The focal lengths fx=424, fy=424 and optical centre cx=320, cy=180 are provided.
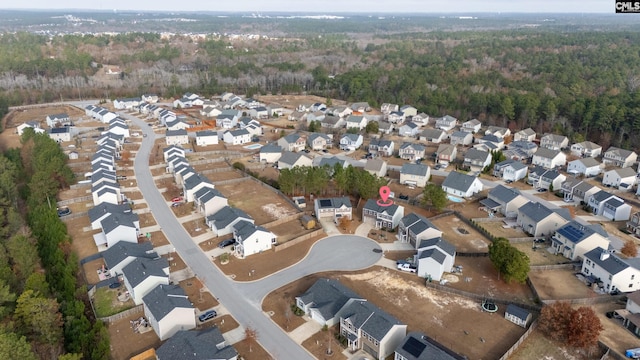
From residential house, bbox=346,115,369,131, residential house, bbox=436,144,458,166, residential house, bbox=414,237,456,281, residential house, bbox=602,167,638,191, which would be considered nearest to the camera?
residential house, bbox=414,237,456,281

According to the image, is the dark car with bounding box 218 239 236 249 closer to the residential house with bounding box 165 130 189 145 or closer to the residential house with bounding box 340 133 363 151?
the residential house with bounding box 340 133 363 151

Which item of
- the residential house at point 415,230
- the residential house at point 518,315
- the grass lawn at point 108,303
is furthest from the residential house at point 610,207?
the grass lawn at point 108,303

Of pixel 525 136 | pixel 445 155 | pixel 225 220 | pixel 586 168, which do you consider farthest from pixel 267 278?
pixel 525 136

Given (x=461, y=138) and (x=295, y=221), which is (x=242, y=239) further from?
(x=461, y=138)

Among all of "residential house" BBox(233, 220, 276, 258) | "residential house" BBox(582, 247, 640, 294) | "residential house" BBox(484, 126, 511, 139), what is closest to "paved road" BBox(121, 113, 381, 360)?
"residential house" BBox(233, 220, 276, 258)

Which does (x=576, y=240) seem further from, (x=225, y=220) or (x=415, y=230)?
(x=225, y=220)

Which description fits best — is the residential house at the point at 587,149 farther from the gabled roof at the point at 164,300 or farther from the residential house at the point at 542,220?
the gabled roof at the point at 164,300

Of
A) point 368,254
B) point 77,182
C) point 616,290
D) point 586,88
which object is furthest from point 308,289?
point 586,88
